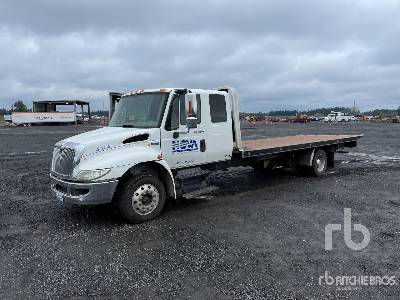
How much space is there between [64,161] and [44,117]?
182 ft

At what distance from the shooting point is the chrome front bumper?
635 cm

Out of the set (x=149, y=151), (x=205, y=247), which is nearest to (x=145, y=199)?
(x=149, y=151)

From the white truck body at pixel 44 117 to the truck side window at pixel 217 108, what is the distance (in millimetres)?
53577

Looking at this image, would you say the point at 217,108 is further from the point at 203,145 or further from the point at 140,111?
the point at 140,111

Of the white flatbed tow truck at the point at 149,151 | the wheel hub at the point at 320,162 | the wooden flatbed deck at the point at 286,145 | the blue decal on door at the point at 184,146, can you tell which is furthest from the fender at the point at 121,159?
the wheel hub at the point at 320,162

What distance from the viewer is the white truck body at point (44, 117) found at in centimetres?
5728

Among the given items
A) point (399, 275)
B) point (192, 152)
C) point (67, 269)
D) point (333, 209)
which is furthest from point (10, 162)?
point (399, 275)

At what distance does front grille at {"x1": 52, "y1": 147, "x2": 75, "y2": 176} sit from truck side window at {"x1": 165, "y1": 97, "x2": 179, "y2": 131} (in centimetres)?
189

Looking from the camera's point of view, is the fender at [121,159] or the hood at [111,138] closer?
the fender at [121,159]

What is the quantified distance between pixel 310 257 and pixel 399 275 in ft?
3.74

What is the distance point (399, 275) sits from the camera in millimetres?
4691

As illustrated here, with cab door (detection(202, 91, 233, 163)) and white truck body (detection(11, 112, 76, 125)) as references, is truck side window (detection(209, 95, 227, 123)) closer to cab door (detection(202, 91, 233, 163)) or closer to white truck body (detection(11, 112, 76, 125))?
cab door (detection(202, 91, 233, 163))

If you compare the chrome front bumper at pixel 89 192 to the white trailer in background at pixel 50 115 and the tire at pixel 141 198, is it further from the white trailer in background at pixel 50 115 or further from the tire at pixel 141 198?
the white trailer in background at pixel 50 115

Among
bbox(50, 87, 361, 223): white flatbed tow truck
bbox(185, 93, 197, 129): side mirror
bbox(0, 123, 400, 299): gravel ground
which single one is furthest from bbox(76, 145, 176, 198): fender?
bbox(0, 123, 400, 299): gravel ground
